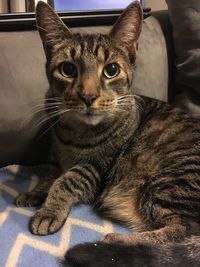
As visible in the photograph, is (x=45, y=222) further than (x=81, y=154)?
No

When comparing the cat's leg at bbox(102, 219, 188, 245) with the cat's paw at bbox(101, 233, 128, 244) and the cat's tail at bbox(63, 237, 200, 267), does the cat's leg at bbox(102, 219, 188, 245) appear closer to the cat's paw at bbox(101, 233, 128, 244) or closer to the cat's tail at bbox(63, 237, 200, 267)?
the cat's paw at bbox(101, 233, 128, 244)

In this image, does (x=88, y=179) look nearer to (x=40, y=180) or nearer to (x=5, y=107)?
(x=40, y=180)

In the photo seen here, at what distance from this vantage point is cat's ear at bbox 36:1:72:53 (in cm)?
123

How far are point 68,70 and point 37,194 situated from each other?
39 cm

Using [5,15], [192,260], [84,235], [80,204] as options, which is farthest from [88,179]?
[5,15]

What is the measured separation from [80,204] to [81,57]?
0.44 m

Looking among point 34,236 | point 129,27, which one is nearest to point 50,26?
point 129,27

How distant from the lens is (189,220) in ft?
3.47

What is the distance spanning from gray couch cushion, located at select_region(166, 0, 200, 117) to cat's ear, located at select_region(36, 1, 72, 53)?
48cm

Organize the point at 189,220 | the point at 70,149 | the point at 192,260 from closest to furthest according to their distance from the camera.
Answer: the point at 192,260
the point at 189,220
the point at 70,149

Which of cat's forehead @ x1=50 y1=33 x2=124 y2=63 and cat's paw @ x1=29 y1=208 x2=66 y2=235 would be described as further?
cat's forehead @ x1=50 y1=33 x2=124 y2=63

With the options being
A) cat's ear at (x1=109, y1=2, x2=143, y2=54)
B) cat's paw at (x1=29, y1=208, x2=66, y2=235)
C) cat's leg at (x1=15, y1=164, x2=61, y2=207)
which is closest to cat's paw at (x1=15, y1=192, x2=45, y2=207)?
cat's leg at (x1=15, y1=164, x2=61, y2=207)

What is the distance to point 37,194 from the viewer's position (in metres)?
1.26

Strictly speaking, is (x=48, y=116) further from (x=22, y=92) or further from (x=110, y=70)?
(x=110, y=70)
